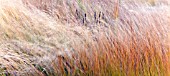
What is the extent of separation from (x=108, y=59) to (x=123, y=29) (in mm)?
345

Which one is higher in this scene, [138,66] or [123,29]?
[123,29]

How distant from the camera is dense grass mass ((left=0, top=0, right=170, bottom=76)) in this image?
6.65 ft

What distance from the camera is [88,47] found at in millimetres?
2131

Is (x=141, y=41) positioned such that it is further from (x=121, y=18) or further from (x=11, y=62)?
(x=11, y=62)

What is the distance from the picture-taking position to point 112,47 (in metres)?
2.09

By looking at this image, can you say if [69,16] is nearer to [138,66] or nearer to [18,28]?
[18,28]

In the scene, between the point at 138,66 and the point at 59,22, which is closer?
the point at 138,66

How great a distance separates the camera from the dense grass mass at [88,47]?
2.03m

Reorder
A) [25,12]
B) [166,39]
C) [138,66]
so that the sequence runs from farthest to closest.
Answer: [25,12], [166,39], [138,66]

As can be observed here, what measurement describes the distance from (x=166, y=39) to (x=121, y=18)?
53cm

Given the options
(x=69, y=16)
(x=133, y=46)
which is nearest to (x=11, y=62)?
(x=133, y=46)

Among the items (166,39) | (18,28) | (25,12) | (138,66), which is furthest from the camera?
(25,12)

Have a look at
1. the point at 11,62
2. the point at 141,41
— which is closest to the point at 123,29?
the point at 141,41

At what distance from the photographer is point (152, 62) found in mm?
2041
